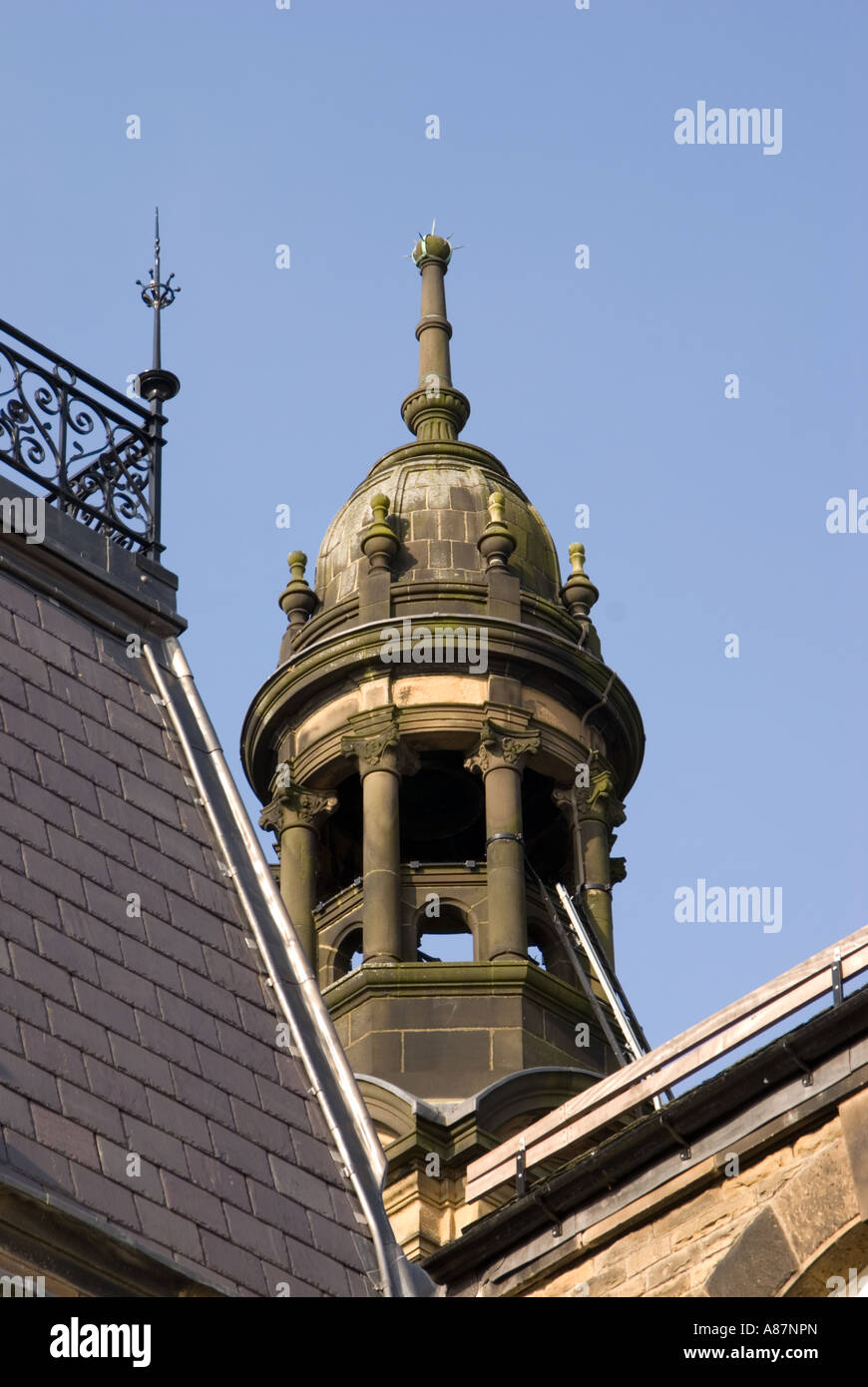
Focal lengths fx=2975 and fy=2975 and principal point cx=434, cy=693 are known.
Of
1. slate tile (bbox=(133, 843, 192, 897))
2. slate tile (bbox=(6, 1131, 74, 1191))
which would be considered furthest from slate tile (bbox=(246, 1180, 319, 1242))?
slate tile (bbox=(133, 843, 192, 897))

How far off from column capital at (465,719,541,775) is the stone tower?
2cm

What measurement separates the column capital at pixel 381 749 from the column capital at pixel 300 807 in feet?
2.10

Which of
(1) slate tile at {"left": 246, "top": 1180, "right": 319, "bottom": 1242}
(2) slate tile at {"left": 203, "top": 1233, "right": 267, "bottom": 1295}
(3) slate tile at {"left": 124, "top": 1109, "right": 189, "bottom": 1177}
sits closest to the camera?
(2) slate tile at {"left": 203, "top": 1233, "right": 267, "bottom": 1295}

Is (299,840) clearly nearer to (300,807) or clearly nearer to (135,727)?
(300,807)

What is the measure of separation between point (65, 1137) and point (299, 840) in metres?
17.6

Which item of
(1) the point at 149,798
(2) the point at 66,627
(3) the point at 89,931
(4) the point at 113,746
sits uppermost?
(2) the point at 66,627

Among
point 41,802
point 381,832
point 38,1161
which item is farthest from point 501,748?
point 38,1161

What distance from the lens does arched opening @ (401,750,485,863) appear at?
33.8 metres

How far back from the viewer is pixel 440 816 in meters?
33.8

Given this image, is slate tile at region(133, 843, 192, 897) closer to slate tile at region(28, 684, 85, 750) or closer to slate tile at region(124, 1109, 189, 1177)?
slate tile at region(28, 684, 85, 750)

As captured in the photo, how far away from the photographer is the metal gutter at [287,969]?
53.9 ft

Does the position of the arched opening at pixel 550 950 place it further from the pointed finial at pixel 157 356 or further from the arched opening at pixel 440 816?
the pointed finial at pixel 157 356

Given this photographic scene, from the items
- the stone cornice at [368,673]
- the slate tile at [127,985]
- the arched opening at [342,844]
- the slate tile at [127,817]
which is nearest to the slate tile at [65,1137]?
the slate tile at [127,985]

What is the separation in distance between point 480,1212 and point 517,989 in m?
3.77
